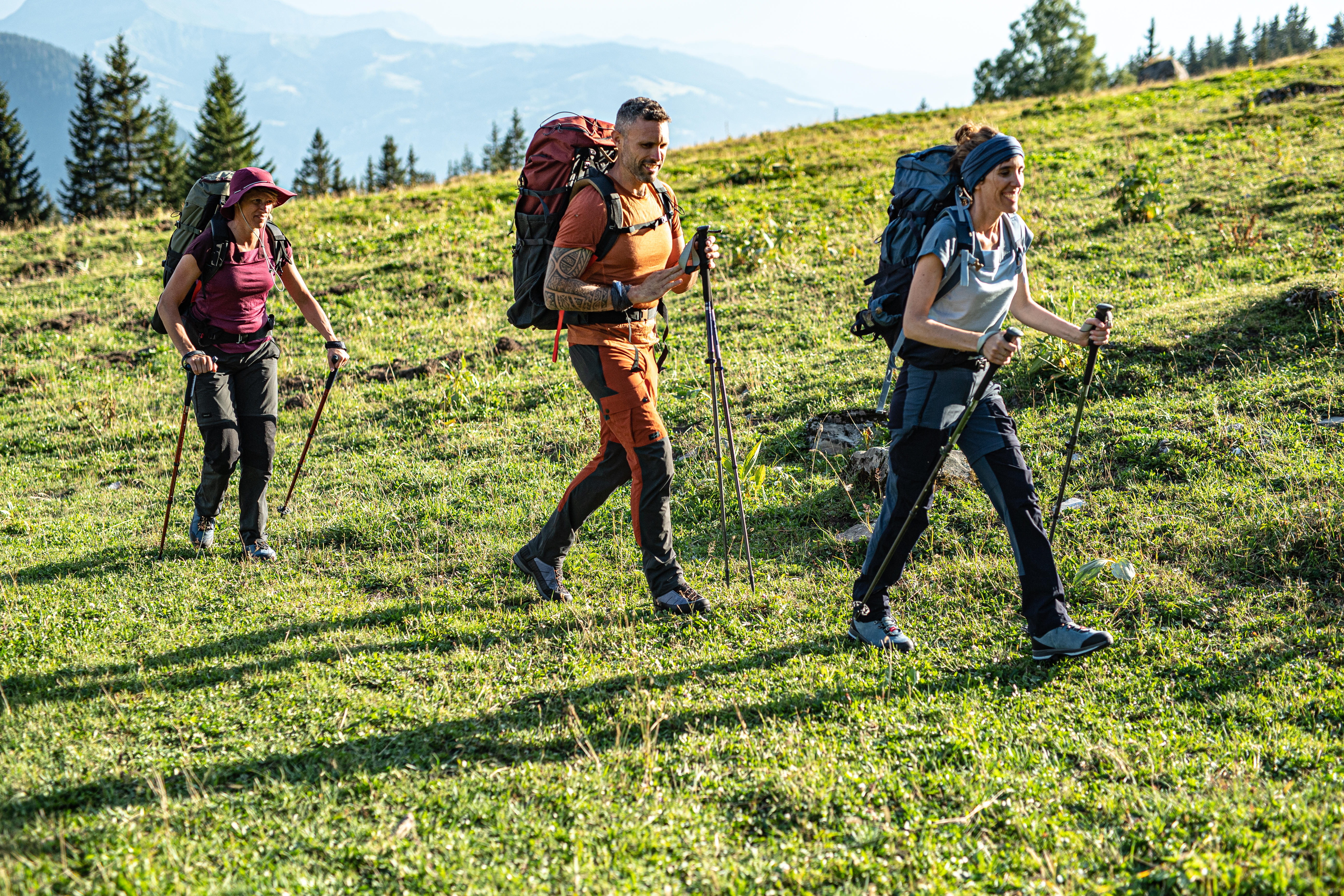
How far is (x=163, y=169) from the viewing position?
189 feet

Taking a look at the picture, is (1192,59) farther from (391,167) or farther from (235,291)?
(235,291)

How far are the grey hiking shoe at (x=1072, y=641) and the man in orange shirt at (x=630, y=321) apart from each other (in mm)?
1893

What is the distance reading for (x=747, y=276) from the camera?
1375cm

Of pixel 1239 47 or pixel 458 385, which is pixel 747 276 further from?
pixel 1239 47

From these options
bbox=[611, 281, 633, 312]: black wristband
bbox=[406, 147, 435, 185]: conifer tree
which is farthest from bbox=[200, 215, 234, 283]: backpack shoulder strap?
bbox=[406, 147, 435, 185]: conifer tree

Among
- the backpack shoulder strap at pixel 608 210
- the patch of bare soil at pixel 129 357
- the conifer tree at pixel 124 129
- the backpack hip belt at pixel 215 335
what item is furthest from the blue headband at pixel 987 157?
the conifer tree at pixel 124 129

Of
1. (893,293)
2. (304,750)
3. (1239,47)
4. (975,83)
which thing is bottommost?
(304,750)

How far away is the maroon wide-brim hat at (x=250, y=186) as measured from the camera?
5879mm

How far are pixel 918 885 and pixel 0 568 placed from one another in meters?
6.57

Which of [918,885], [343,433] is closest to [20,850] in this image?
[918,885]

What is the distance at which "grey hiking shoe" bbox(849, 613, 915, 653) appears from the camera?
4.74m

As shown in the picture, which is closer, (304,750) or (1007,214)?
(304,750)

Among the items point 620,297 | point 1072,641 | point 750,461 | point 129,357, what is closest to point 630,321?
point 620,297

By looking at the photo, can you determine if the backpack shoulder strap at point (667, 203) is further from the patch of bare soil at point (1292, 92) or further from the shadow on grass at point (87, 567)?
the patch of bare soil at point (1292, 92)
